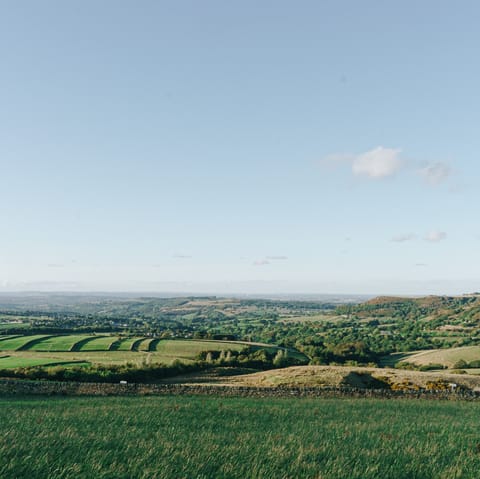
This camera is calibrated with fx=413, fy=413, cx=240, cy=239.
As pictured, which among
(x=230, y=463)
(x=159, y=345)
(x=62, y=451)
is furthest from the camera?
(x=159, y=345)

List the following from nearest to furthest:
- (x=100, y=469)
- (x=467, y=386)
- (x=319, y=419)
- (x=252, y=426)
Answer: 1. (x=100, y=469)
2. (x=252, y=426)
3. (x=319, y=419)
4. (x=467, y=386)

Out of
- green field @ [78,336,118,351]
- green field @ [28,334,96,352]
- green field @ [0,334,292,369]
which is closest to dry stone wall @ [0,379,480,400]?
green field @ [0,334,292,369]

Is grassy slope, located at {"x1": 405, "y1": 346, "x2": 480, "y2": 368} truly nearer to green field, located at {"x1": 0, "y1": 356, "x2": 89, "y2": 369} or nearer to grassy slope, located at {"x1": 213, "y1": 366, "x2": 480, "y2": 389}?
grassy slope, located at {"x1": 213, "y1": 366, "x2": 480, "y2": 389}

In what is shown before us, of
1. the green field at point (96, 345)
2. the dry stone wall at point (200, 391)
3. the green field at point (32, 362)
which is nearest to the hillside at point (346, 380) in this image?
the dry stone wall at point (200, 391)

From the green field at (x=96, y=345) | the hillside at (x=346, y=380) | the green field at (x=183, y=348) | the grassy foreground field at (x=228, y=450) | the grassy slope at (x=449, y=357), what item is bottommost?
the grassy slope at (x=449, y=357)

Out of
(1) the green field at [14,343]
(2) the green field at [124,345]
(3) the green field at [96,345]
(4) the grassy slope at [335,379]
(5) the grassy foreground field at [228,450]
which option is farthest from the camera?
(2) the green field at [124,345]

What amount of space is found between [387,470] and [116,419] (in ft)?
44.6

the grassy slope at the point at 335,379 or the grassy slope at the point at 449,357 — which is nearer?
the grassy slope at the point at 335,379

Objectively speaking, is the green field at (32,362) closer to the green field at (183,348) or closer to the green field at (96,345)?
the green field at (96,345)

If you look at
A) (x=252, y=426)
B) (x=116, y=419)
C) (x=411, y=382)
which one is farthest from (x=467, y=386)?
(x=116, y=419)

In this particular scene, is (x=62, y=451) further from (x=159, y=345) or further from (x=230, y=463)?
(x=159, y=345)

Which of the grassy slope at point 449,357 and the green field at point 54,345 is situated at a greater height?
the green field at point 54,345

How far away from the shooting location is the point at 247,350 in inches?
3590

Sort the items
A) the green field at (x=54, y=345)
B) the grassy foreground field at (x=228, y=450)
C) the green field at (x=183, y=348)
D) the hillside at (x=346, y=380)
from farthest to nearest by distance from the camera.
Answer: the green field at (x=54, y=345)
the green field at (x=183, y=348)
the hillside at (x=346, y=380)
the grassy foreground field at (x=228, y=450)
